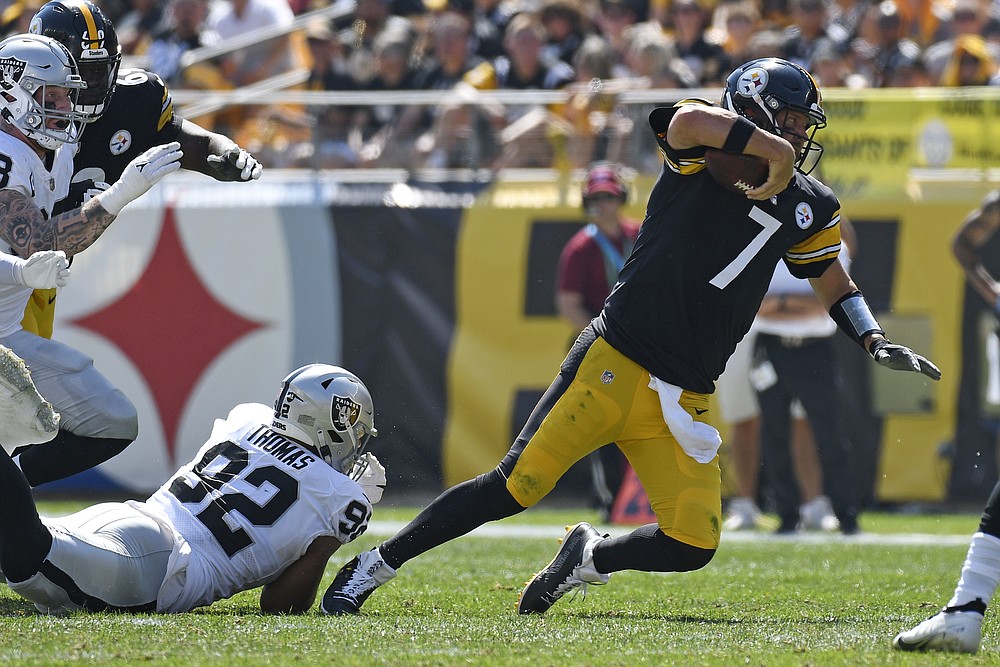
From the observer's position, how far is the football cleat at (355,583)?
14.3 ft

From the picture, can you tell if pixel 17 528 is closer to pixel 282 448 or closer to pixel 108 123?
pixel 282 448

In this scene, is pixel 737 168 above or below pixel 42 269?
above

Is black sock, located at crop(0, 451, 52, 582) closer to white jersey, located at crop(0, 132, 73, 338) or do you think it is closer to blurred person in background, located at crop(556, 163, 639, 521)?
white jersey, located at crop(0, 132, 73, 338)

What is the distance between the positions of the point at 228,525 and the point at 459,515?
2.27ft

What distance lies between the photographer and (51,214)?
4680mm

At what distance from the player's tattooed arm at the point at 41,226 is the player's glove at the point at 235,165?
0.54 meters

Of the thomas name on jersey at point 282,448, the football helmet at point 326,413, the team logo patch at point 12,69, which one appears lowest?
the thomas name on jersey at point 282,448

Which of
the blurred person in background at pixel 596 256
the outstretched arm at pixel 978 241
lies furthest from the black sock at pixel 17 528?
the outstretched arm at pixel 978 241

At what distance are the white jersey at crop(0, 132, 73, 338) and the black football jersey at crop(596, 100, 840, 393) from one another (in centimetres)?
183

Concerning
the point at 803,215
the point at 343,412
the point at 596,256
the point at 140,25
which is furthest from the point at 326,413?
the point at 140,25

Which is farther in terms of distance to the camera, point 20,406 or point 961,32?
point 961,32

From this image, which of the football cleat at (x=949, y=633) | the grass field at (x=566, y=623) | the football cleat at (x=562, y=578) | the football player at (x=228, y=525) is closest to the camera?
the grass field at (x=566, y=623)

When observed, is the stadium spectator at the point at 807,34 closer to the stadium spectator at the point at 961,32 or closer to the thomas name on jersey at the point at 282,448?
the stadium spectator at the point at 961,32

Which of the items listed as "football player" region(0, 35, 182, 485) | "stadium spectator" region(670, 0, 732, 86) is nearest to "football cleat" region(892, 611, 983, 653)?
A: "football player" region(0, 35, 182, 485)
